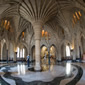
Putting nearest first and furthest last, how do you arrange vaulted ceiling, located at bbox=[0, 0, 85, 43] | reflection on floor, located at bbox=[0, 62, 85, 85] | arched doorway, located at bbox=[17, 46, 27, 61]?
reflection on floor, located at bbox=[0, 62, 85, 85]
vaulted ceiling, located at bbox=[0, 0, 85, 43]
arched doorway, located at bbox=[17, 46, 27, 61]

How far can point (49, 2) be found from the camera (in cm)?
1505

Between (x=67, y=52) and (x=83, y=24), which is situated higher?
(x=83, y=24)

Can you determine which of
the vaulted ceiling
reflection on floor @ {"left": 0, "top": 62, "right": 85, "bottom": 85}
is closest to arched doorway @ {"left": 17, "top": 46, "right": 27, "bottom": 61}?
the vaulted ceiling

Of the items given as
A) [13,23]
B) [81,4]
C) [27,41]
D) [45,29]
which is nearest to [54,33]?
[45,29]

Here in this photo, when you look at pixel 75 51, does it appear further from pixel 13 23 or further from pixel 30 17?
pixel 13 23

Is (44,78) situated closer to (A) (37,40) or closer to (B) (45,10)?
(A) (37,40)

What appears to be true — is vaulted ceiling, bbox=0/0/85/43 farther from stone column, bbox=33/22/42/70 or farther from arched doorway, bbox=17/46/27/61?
arched doorway, bbox=17/46/27/61

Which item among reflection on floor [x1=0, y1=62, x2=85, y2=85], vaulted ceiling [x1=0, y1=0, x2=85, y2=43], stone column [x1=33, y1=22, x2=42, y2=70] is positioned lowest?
reflection on floor [x1=0, y1=62, x2=85, y2=85]

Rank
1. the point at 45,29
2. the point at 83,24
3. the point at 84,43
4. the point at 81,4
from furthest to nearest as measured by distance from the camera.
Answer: the point at 45,29, the point at 84,43, the point at 83,24, the point at 81,4

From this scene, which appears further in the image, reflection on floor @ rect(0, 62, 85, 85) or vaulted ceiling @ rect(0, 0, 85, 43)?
vaulted ceiling @ rect(0, 0, 85, 43)

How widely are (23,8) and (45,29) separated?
15.1m

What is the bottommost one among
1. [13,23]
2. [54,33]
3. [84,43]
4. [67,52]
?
[67,52]

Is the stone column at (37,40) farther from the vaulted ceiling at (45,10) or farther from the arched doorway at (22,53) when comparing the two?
the arched doorway at (22,53)

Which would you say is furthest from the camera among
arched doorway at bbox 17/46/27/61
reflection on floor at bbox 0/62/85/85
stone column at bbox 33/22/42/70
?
arched doorway at bbox 17/46/27/61
